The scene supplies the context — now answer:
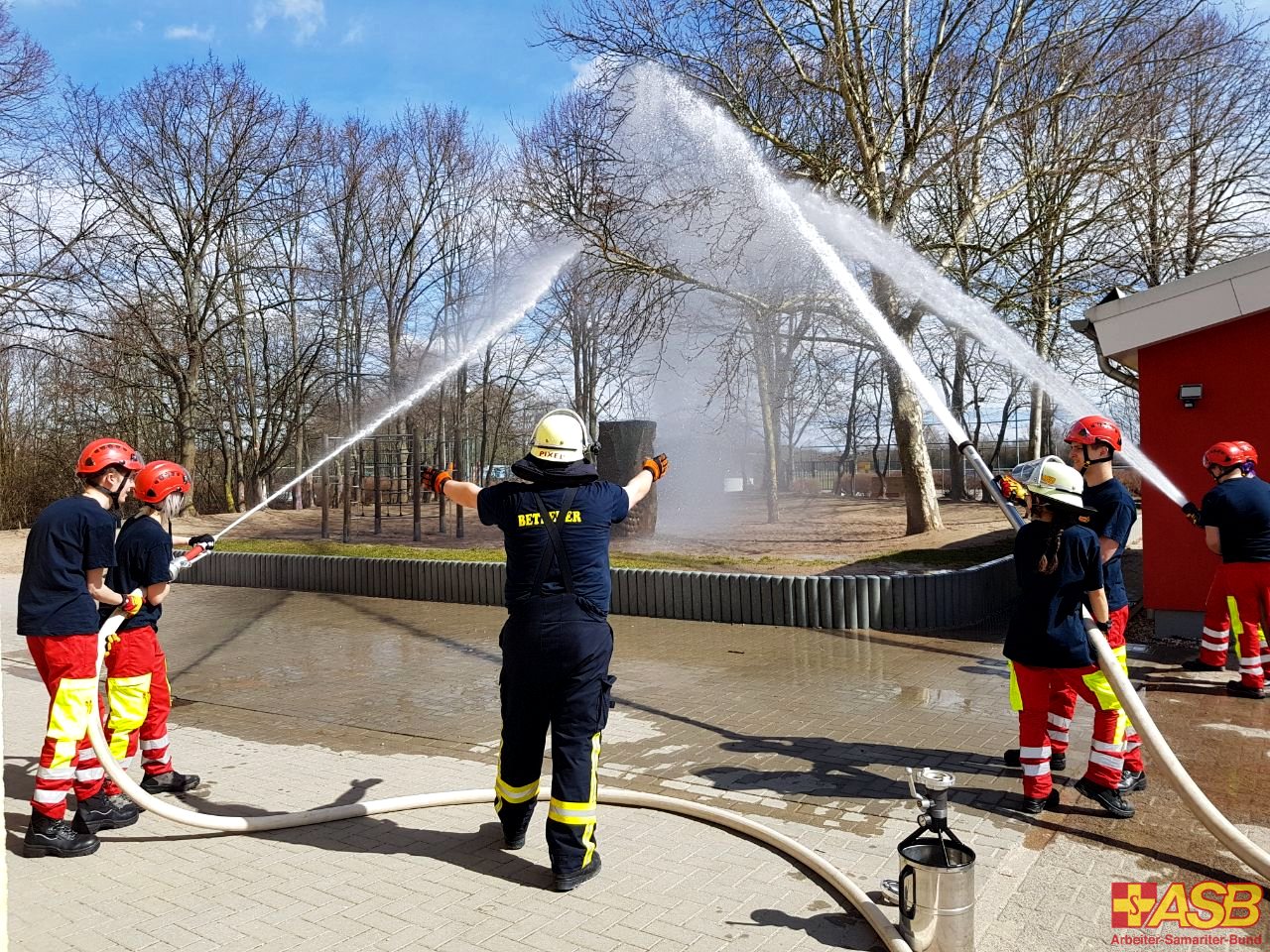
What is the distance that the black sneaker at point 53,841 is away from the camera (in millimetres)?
4516

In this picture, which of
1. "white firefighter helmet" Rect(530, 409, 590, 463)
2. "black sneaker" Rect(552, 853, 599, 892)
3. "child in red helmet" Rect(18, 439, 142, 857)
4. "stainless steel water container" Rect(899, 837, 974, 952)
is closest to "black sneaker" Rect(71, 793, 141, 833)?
"child in red helmet" Rect(18, 439, 142, 857)

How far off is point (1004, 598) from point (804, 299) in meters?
8.06

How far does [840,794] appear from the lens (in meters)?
5.24

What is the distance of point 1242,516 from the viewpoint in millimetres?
7047

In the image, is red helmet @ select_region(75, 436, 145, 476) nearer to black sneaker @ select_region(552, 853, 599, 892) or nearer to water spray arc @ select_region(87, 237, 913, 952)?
water spray arc @ select_region(87, 237, 913, 952)

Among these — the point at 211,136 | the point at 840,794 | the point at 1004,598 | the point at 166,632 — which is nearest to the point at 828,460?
the point at 211,136

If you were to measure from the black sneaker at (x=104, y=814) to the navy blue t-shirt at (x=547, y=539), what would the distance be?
2.55 meters

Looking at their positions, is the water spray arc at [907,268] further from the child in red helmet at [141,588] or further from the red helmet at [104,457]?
the red helmet at [104,457]

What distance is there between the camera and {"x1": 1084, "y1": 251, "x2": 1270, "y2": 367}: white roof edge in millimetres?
8531

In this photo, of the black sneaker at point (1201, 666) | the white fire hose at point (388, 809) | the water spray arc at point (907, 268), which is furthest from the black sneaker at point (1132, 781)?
the water spray arc at point (907, 268)

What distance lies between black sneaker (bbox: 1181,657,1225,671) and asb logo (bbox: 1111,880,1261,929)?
14.3ft

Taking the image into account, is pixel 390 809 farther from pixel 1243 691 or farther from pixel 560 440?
pixel 1243 691

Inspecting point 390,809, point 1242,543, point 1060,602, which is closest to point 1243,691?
point 1242,543

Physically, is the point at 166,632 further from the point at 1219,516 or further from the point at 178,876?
the point at 1219,516
